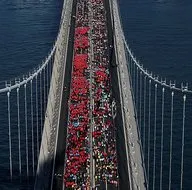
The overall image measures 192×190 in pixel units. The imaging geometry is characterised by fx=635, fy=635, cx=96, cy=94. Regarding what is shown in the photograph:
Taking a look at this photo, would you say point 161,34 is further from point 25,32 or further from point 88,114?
point 88,114

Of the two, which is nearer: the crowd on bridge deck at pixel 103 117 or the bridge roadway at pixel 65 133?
the bridge roadway at pixel 65 133

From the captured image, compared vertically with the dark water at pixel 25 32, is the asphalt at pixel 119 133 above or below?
below

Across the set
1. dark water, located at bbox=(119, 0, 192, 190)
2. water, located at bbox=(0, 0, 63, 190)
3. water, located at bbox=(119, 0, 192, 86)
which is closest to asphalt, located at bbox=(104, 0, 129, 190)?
dark water, located at bbox=(119, 0, 192, 190)

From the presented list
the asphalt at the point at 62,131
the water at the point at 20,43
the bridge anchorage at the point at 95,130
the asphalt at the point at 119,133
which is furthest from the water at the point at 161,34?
the water at the point at 20,43

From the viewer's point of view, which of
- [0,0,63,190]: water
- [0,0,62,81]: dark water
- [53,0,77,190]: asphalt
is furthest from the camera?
[0,0,62,81]: dark water

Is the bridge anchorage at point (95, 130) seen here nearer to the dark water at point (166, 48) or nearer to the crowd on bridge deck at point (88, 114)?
the crowd on bridge deck at point (88, 114)

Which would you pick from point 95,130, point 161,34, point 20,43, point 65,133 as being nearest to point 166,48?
point 161,34

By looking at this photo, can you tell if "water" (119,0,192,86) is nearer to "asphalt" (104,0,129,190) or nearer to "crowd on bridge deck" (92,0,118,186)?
"crowd on bridge deck" (92,0,118,186)
